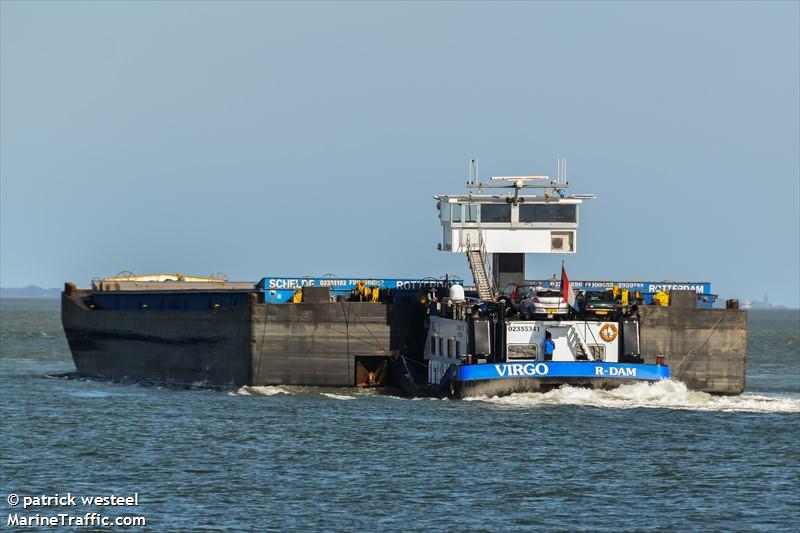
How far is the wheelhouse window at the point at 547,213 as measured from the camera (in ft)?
204

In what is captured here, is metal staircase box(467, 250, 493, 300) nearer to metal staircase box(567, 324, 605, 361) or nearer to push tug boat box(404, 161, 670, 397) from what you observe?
push tug boat box(404, 161, 670, 397)

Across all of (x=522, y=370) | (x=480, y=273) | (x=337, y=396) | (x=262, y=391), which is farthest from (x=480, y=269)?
(x=262, y=391)

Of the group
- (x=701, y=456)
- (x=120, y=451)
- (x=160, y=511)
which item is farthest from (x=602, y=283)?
(x=160, y=511)

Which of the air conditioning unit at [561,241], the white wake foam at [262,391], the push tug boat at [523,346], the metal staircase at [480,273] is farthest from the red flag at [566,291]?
the white wake foam at [262,391]

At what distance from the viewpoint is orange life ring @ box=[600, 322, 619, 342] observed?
2136 inches

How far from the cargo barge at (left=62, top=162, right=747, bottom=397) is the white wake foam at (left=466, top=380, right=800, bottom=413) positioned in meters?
0.36

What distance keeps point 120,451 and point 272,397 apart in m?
14.3

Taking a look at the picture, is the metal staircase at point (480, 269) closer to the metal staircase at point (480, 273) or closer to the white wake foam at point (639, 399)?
the metal staircase at point (480, 273)

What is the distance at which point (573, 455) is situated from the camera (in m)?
43.4

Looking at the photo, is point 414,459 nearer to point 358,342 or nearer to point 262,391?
point 358,342

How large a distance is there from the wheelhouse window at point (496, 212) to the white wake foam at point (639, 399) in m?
10.2

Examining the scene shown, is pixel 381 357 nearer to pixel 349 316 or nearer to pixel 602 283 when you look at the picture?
pixel 349 316

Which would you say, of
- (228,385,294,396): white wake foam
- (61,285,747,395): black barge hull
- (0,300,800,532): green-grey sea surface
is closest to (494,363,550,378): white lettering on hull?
(0,300,800,532): green-grey sea surface

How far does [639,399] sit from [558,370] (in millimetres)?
3201
